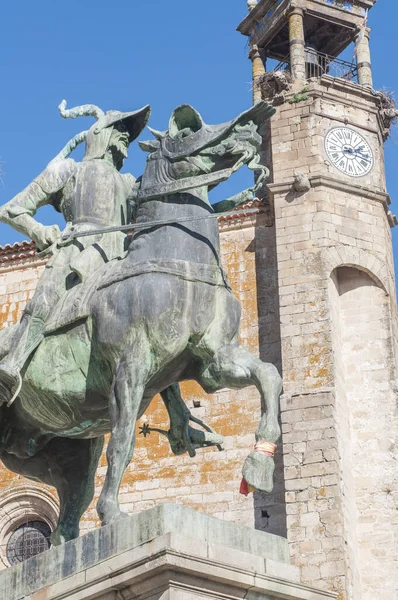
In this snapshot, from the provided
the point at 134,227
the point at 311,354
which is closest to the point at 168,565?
the point at 134,227

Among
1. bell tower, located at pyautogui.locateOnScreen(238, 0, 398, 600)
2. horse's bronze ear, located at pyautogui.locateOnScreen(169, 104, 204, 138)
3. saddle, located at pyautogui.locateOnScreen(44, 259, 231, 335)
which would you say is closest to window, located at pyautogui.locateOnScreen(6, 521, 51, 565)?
bell tower, located at pyautogui.locateOnScreen(238, 0, 398, 600)

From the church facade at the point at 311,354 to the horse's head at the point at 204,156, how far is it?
10.8 meters

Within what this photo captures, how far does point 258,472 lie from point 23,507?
15.1m

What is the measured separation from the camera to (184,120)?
9.05 metres

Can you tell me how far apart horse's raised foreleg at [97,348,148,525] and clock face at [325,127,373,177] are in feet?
49.4

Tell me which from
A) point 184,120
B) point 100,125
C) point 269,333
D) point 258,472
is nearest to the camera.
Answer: point 258,472

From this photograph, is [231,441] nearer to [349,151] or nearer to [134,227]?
[349,151]

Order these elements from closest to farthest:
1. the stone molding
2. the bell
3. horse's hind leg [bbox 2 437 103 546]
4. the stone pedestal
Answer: the stone pedestal < horse's hind leg [bbox 2 437 103 546] < the stone molding < the bell

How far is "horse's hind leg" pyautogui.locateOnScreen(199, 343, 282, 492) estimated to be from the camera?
25.2ft

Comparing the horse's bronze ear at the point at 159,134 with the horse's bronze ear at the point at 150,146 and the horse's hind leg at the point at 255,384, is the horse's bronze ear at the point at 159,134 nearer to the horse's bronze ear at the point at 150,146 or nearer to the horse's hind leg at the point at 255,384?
the horse's bronze ear at the point at 150,146

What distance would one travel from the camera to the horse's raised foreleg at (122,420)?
7863 mm

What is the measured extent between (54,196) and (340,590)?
10.4 meters

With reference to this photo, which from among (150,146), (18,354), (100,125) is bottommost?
(18,354)

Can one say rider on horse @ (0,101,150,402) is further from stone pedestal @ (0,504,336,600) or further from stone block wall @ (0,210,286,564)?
stone block wall @ (0,210,286,564)
